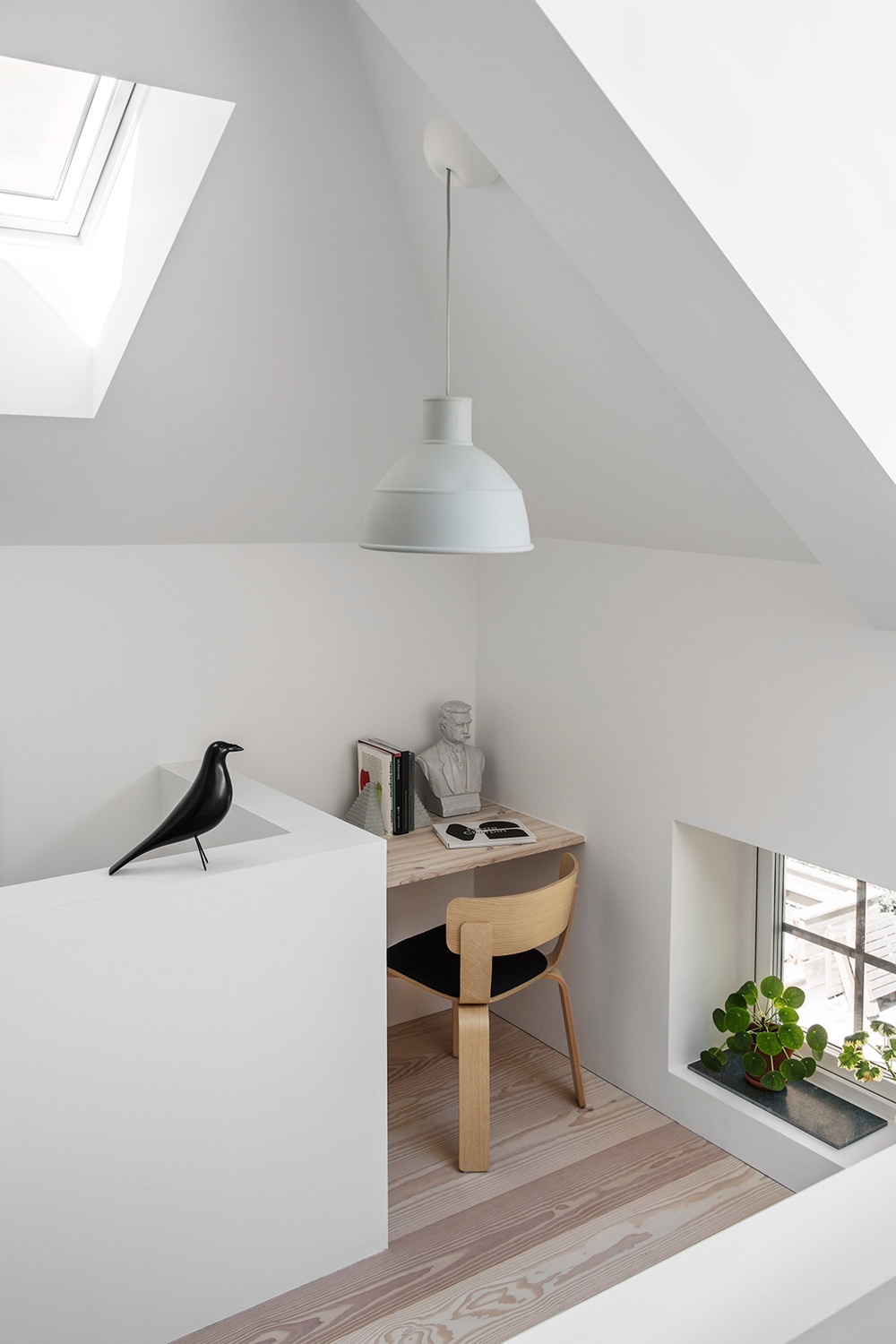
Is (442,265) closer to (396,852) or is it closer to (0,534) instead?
(0,534)

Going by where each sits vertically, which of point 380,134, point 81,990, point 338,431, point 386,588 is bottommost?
point 81,990

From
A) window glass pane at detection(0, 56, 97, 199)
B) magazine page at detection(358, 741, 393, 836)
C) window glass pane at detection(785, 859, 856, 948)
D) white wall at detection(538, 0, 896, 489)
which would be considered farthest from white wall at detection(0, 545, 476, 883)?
white wall at detection(538, 0, 896, 489)

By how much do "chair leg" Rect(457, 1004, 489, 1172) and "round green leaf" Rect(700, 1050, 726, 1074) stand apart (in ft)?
2.27

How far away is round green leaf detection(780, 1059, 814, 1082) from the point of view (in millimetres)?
3012

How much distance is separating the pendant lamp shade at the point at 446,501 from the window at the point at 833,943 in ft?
5.34

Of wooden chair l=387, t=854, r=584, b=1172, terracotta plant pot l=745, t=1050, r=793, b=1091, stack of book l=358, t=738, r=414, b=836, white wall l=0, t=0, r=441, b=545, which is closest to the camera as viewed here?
white wall l=0, t=0, r=441, b=545

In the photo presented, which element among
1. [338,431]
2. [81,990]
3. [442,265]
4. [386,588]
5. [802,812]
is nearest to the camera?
[81,990]

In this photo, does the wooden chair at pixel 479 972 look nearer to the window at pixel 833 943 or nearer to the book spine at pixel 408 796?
the book spine at pixel 408 796

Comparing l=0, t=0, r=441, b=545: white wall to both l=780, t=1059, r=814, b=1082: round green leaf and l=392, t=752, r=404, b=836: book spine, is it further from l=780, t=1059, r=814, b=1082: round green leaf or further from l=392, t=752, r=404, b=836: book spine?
l=780, t=1059, r=814, b=1082: round green leaf

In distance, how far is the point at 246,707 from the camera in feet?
11.4

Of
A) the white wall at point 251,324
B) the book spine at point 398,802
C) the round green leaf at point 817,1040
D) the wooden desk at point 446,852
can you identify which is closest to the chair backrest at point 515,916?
the wooden desk at point 446,852

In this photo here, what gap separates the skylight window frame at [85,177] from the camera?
2.37 m

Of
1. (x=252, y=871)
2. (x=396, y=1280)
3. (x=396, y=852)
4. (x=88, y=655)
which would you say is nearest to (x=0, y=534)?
(x=88, y=655)

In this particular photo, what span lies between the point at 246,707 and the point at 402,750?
0.53 m
